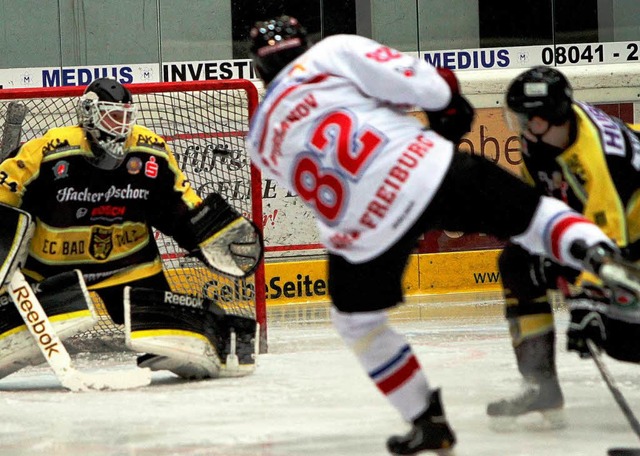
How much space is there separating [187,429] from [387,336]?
889mm

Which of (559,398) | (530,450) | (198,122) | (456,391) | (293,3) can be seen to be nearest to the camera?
(530,450)

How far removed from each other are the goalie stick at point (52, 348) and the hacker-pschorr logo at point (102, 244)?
0.35 m

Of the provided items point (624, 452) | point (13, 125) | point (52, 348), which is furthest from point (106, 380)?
point (624, 452)

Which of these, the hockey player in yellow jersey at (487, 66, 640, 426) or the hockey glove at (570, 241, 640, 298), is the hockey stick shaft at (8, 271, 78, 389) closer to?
A: the hockey player in yellow jersey at (487, 66, 640, 426)

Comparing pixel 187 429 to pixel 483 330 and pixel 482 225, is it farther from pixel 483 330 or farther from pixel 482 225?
pixel 483 330

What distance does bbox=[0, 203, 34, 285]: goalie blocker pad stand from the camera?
13.5 ft

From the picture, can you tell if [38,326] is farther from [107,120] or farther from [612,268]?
[612,268]

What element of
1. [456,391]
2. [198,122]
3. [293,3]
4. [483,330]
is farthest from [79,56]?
[456,391]

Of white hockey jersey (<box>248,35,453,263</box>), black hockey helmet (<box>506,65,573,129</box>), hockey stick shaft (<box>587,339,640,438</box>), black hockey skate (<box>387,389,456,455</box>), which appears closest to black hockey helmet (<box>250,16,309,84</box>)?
white hockey jersey (<box>248,35,453,263</box>)

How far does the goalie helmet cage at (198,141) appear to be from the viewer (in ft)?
17.0

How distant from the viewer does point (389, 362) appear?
2586mm

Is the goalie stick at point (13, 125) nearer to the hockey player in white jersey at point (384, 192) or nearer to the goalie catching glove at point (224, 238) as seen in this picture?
the goalie catching glove at point (224, 238)

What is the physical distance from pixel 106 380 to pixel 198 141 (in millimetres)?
2068

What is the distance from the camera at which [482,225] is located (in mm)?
2607
